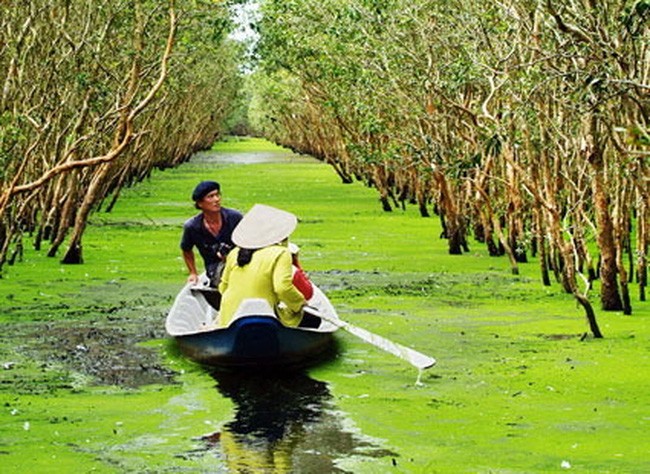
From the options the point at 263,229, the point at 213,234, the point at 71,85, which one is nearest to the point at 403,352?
the point at 263,229

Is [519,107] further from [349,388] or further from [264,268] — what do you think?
[349,388]

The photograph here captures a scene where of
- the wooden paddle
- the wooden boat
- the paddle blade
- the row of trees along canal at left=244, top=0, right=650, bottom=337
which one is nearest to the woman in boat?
the wooden boat

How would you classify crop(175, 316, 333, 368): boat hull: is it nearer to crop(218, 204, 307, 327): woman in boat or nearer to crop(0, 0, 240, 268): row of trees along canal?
crop(218, 204, 307, 327): woman in boat

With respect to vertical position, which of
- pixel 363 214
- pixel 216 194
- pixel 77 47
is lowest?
pixel 363 214

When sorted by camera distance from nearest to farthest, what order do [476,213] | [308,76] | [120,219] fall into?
[476,213] < [120,219] < [308,76]

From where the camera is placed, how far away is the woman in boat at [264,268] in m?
12.9

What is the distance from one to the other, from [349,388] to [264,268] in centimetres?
146

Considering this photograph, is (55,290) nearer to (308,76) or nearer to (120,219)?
(120,219)

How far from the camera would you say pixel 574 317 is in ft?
56.0

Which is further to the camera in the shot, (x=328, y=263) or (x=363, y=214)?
(x=363, y=214)

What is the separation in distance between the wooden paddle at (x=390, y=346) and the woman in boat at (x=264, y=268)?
50cm

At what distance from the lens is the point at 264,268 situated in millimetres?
13008

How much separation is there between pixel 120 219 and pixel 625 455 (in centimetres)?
2764

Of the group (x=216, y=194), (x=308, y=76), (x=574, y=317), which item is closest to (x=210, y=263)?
(x=216, y=194)
